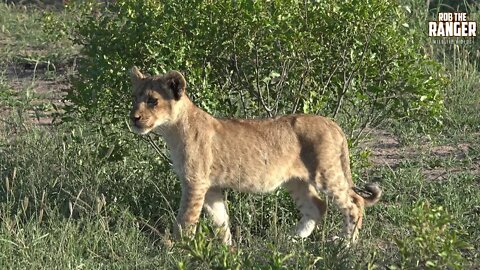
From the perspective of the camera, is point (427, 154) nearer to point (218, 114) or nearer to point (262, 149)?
point (218, 114)

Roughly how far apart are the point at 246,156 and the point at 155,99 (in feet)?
2.38

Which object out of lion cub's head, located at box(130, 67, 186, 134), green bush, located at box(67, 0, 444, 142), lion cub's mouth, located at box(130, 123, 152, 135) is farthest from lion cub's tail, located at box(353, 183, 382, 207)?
lion cub's mouth, located at box(130, 123, 152, 135)

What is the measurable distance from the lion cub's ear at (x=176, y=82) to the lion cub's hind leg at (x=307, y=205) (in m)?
1.00

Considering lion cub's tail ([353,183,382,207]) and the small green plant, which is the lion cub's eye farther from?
the small green plant

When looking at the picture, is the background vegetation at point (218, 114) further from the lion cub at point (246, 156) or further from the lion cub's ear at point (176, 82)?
the lion cub's ear at point (176, 82)

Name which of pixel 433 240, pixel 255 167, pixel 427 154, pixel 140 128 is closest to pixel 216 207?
pixel 255 167

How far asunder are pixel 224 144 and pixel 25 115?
354 cm

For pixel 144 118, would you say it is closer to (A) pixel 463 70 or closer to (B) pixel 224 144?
(B) pixel 224 144

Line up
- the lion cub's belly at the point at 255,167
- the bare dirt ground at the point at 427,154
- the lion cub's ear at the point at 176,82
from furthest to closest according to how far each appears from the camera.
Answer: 1. the bare dirt ground at the point at 427,154
2. the lion cub's belly at the point at 255,167
3. the lion cub's ear at the point at 176,82

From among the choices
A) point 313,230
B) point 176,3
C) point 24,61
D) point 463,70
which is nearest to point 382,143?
point 463,70

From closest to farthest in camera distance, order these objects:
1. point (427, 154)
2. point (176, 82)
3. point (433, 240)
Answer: point (433, 240), point (176, 82), point (427, 154)

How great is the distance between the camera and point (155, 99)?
6035 millimetres

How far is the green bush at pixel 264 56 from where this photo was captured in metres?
6.43

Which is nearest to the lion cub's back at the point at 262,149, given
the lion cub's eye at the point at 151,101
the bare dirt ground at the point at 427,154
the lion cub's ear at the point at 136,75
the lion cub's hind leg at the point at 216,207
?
the lion cub's hind leg at the point at 216,207
